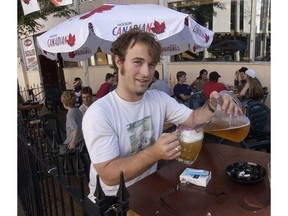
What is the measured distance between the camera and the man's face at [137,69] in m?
1.59


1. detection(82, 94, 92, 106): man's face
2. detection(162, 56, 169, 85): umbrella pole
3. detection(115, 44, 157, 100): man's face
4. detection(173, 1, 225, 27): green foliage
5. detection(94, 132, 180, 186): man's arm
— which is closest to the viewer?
detection(94, 132, 180, 186): man's arm

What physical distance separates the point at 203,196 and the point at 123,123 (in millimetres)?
637

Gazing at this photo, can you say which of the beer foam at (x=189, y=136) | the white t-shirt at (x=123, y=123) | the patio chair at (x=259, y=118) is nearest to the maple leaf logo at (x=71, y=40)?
the white t-shirt at (x=123, y=123)

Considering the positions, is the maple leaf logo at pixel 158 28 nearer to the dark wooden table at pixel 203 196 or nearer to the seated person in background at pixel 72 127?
the seated person in background at pixel 72 127

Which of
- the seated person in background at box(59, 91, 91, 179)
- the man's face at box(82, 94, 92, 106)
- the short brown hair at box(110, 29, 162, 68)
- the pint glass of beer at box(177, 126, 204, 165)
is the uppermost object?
the short brown hair at box(110, 29, 162, 68)

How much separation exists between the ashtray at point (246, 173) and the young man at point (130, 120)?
13.4 inches

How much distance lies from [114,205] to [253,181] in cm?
86

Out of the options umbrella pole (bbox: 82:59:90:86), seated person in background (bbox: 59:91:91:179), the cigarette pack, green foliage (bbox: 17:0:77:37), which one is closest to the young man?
the cigarette pack

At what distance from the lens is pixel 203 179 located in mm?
1427

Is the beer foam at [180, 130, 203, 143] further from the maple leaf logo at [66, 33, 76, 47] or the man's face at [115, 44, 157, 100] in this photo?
the maple leaf logo at [66, 33, 76, 47]

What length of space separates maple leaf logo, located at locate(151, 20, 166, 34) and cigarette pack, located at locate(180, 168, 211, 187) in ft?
8.45

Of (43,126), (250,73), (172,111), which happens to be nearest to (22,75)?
(43,126)

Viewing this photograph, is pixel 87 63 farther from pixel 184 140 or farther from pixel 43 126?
pixel 184 140

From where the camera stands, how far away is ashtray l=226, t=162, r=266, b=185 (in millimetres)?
1421
